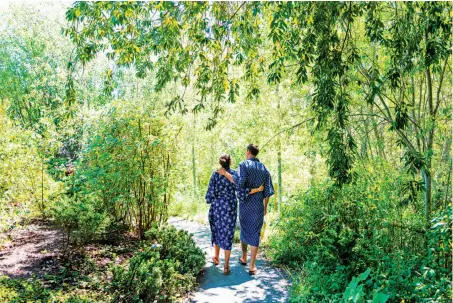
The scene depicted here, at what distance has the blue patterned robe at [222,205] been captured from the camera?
5398 millimetres

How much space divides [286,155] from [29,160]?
561cm

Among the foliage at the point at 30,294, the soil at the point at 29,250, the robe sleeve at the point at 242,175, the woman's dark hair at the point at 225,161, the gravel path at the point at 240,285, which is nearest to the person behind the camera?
the foliage at the point at 30,294

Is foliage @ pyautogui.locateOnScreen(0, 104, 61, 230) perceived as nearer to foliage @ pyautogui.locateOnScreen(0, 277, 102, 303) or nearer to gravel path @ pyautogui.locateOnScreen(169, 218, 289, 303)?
foliage @ pyautogui.locateOnScreen(0, 277, 102, 303)

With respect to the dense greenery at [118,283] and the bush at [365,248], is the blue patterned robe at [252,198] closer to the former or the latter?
the bush at [365,248]

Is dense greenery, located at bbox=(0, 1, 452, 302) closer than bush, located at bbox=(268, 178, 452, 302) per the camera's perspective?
No

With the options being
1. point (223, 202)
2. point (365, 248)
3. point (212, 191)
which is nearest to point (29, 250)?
point (212, 191)

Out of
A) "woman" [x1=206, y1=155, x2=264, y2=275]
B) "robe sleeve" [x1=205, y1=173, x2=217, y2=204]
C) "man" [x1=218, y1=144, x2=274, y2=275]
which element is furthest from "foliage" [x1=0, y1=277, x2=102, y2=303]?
"man" [x1=218, y1=144, x2=274, y2=275]

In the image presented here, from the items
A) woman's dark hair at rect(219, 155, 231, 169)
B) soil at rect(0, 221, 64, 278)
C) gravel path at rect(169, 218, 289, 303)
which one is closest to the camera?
gravel path at rect(169, 218, 289, 303)

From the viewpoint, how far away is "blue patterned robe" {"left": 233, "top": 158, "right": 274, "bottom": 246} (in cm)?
529

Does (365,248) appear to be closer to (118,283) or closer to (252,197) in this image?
(252,197)

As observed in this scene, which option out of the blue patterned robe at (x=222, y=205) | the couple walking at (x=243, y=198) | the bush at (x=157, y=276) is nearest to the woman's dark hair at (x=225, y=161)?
the couple walking at (x=243, y=198)

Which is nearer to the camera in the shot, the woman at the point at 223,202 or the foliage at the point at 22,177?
the woman at the point at 223,202

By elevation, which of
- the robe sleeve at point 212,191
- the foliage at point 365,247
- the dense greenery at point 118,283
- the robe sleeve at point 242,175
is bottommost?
the dense greenery at point 118,283

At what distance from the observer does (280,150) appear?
28.3 feet
